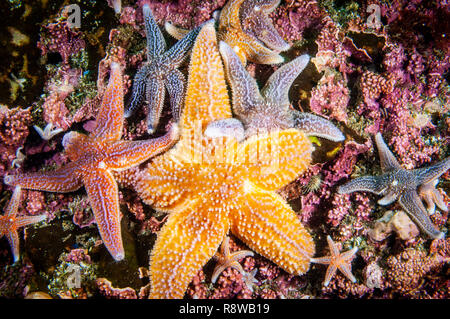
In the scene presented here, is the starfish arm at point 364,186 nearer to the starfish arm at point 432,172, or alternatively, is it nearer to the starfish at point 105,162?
the starfish arm at point 432,172

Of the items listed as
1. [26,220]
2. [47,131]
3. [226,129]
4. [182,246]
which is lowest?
[26,220]

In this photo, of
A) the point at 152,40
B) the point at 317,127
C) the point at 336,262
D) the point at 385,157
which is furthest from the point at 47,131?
the point at 385,157

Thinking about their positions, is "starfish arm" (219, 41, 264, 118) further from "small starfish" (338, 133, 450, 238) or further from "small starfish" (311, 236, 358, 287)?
"small starfish" (311, 236, 358, 287)

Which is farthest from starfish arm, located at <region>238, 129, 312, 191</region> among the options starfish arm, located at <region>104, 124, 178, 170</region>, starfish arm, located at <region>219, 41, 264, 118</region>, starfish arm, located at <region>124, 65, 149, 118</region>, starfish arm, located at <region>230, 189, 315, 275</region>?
starfish arm, located at <region>124, 65, 149, 118</region>

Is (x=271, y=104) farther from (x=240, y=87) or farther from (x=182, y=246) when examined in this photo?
(x=182, y=246)
